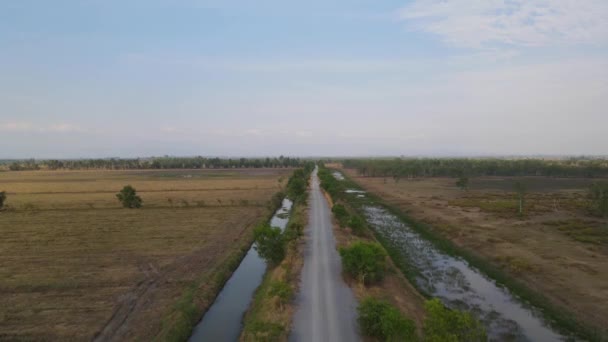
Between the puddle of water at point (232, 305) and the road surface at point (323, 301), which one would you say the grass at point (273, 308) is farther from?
the puddle of water at point (232, 305)

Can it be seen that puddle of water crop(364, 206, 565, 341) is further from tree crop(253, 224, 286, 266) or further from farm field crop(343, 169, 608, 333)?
tree crop(253, 224, 286, 266)

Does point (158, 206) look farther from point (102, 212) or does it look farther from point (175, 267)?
point (175, 267)

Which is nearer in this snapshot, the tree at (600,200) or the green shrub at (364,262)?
the green shrub at (364,262)

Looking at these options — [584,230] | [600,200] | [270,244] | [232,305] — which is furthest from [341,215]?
[600,200]

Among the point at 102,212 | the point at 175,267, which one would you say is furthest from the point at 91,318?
the point at 102,212

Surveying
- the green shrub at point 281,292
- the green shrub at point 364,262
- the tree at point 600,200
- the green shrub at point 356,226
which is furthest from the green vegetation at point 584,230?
the green shrub at point 281,292

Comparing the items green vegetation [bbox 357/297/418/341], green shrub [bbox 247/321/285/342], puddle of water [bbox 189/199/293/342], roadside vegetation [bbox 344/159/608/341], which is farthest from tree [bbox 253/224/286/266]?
green vegetation [bbox 357/297/418/341]
